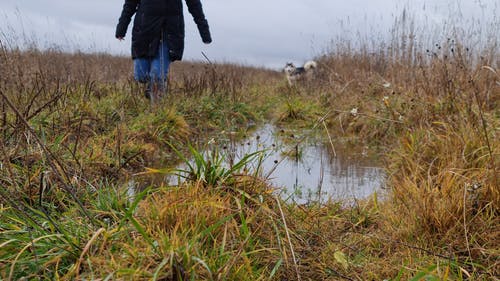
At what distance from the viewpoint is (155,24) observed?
5129mm

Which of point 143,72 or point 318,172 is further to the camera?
point 143,72

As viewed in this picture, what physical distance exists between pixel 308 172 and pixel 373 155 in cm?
106

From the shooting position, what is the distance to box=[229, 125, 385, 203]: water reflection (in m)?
2.74

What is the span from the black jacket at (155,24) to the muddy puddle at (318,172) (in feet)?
6.68

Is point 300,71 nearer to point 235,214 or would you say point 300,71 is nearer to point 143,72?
point 143,72

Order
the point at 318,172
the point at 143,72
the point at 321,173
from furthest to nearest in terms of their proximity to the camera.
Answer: the point at 143,72, the point at 318,172, the point at 321,173

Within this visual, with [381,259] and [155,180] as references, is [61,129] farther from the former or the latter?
[381,259]

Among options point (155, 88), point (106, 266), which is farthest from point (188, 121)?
point (106, 266)

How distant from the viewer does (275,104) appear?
29.7 ft

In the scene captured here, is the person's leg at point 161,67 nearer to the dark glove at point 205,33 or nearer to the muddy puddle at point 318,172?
the dark glove at point 205,33

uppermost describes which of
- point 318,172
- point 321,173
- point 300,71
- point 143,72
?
point 300,71

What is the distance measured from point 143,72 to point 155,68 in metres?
0.24

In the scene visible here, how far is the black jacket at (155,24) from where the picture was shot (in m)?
5.11

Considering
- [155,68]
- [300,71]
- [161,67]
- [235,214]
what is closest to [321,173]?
[235,214]
